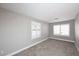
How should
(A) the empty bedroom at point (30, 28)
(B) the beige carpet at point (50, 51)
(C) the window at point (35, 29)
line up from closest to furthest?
(A) the empty bedroom at point (30, 28)
(B) the beige carpet at point (50, 51)
(C) the window at point (35, 29)

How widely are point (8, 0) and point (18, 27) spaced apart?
70.0 inches

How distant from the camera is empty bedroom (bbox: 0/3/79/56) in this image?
6.34 ft

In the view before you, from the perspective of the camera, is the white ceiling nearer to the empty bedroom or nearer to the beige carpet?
the empty bedroom

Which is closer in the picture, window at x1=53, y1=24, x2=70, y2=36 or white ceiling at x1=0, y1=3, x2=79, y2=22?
white ceiling at x1=0, y1=3, x2=79, y2=22

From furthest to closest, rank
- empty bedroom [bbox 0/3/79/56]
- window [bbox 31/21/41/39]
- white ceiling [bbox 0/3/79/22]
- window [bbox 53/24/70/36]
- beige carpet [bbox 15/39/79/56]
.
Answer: window [bbox 31/21/41/39] → window [bbox 53/24/70/36] → beige carpet [bbox 15/39/79/56] → empty bedroom [bbox 0/3/79/56] → white ceiling [bbox 0/3/79/22]

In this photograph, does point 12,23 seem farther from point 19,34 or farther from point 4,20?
point 19,34

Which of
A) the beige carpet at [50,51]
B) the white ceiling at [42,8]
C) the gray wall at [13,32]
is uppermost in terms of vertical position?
the white ceiling at [42,8]

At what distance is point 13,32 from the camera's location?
2.33 m

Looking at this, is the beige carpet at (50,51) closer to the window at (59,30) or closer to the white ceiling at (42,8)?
the window at (59,30)

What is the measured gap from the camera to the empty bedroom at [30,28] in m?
1.93

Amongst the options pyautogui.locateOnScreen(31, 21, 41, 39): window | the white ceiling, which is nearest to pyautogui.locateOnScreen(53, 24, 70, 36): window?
pyautogui.locateOnScreen(31, 21, 41, 39): window

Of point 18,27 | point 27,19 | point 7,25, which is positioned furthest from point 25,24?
point 7,25

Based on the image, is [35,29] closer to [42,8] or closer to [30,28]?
[30,28]

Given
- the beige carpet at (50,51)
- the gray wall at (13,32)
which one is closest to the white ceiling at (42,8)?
the gray wall at (13,32)
